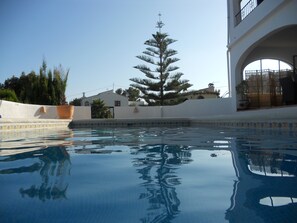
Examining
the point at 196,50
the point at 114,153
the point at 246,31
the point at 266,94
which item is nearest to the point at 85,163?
the point at 114,153

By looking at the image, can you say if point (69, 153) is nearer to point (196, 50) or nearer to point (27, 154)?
point (27, 154)

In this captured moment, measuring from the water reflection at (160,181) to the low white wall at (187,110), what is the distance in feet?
30.6

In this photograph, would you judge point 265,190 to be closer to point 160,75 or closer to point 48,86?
point 48,86

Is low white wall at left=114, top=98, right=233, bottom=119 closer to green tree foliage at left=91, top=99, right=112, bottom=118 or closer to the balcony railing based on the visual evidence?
the balcony railing

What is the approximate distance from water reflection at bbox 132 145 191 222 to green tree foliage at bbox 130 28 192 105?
1864 cm

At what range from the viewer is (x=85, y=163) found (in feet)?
7.69

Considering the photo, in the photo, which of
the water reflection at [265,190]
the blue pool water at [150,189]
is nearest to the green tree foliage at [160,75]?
the blue pool water at [150,189]

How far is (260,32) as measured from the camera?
315 inches

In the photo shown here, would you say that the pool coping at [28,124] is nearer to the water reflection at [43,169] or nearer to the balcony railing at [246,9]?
the water reflection at [43,169]

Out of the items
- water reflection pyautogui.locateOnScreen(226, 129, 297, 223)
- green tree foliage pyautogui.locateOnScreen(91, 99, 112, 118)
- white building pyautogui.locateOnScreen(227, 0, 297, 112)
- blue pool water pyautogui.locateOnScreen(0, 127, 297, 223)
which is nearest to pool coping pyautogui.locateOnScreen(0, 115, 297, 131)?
white building pyautogui.locateOnScreen(227, 0, 297, 112)

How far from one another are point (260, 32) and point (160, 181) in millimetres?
7385

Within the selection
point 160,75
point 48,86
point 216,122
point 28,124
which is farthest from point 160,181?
point 160,75

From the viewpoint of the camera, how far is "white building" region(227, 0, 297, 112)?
6777 mm

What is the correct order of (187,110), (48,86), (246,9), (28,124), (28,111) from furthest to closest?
(48,86), (187,110), (28,111), (246,9), (28,124)
